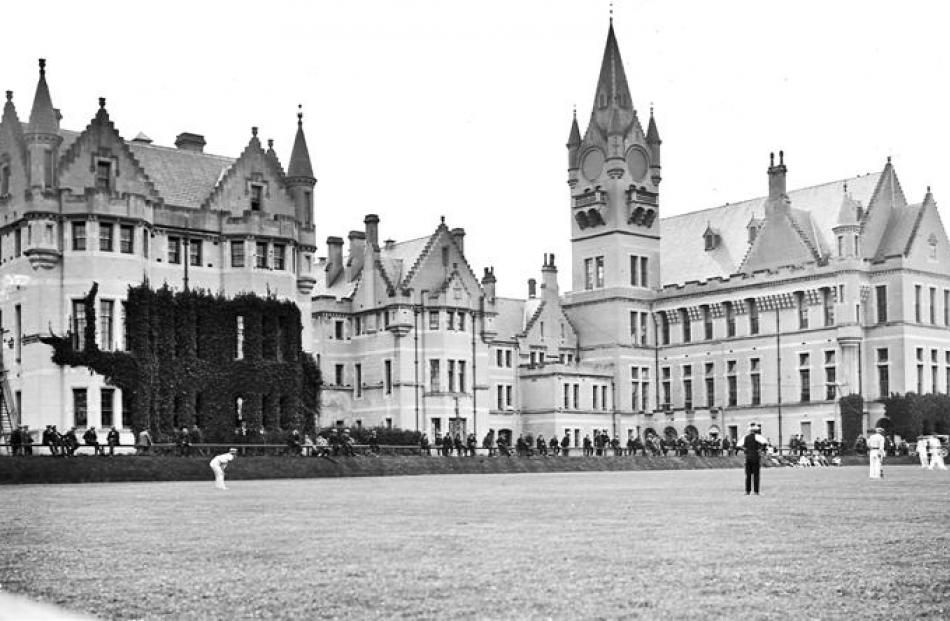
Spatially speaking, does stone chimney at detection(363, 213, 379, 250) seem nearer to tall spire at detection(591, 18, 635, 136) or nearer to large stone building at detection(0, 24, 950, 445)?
large stone building at detection(0, 24, 950, 445)

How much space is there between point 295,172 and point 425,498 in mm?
47001

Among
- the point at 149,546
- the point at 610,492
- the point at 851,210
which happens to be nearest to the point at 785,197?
the point at 851,210

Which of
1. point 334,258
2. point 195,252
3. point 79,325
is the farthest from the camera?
point 334,258

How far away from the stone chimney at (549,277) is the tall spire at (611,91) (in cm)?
1266

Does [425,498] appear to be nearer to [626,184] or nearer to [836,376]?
[836,376]

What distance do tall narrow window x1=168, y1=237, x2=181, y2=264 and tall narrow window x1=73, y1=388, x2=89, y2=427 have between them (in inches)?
358

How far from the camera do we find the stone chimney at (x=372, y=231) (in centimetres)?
9831

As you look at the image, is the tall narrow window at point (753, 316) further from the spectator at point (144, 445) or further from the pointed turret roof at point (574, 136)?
the spectator at point (144, 445)

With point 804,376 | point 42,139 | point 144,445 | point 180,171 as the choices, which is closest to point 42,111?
point 42,139

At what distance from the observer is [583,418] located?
113250mm

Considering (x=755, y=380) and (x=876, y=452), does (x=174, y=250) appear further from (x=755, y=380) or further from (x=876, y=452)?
(x=755, y=380)

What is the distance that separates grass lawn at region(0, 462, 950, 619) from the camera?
485 inches

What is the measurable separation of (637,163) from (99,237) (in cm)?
6331

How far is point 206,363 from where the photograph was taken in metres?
69.9
